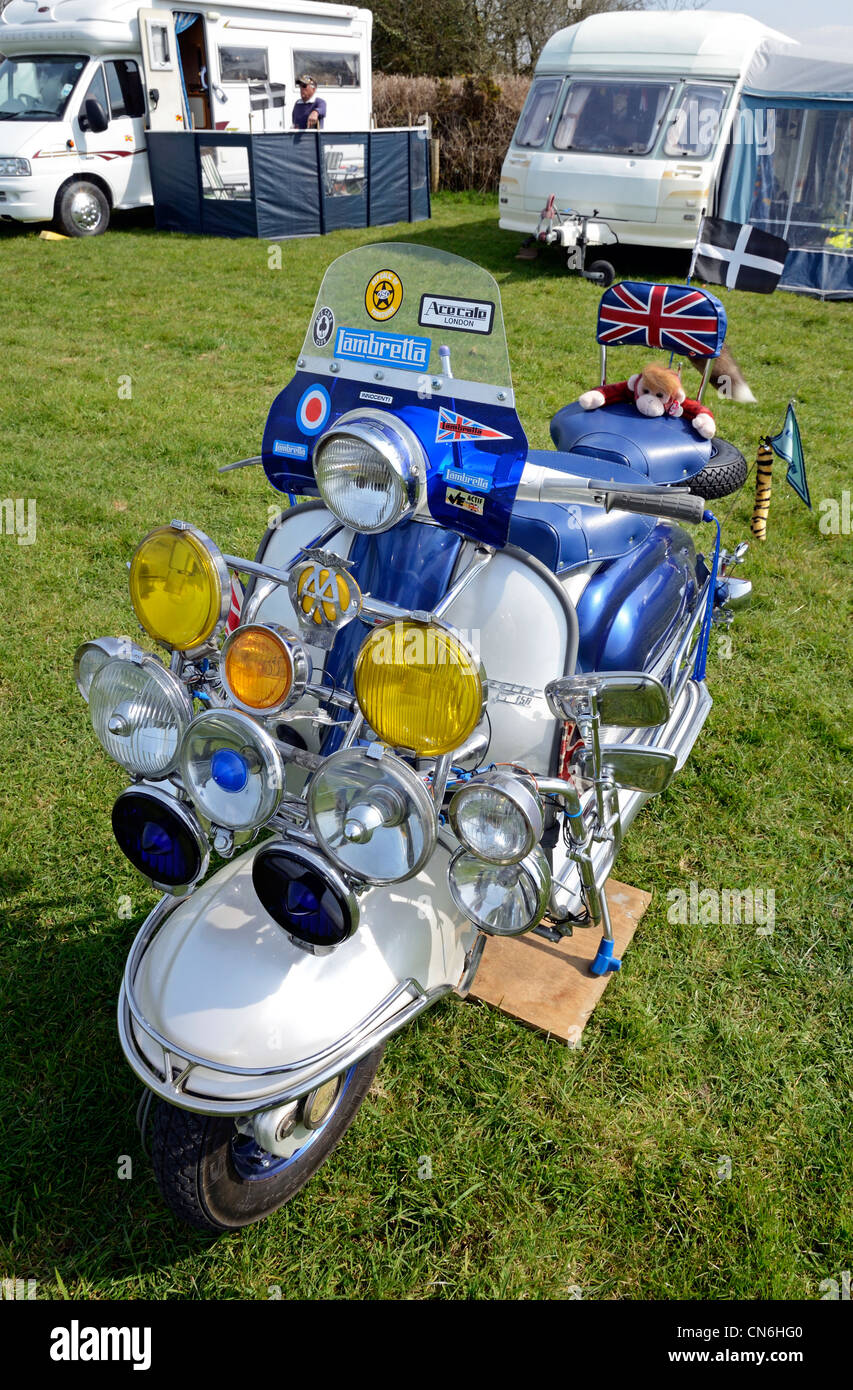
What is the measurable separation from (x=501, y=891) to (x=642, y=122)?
36.3ft

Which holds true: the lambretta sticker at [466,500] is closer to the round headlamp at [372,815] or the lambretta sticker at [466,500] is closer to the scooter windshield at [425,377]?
the scooter windshield at [425,377]

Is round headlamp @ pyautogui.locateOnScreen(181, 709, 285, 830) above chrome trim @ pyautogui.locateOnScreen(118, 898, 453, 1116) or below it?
above

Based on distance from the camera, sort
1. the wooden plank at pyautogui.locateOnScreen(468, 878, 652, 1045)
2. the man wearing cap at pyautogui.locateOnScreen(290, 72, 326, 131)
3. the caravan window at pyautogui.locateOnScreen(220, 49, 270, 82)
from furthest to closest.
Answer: the caravan window at pyautogui.locateOnScreen(220, 49, 270, 82) → the man wearing cap at pyautogui.locateOnScreen(290, 72, 326, 131) → the wooden plank at pyautogui.locateOnScreen(468, 878, 652, 1045)

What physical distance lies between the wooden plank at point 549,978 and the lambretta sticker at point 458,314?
65.5 inches

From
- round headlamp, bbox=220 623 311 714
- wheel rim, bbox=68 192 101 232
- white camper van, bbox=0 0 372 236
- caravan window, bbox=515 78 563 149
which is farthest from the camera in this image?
wheel rim, bbox=68 192 101 232

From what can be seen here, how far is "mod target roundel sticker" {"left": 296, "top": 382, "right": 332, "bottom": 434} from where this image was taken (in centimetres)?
226

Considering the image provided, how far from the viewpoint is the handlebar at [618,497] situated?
77.5 inches

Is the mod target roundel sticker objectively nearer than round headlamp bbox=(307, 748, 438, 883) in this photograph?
No

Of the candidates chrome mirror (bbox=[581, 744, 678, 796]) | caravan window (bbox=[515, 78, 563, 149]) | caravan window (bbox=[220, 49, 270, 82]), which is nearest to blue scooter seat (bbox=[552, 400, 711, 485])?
chrome mirror (bbox=[581, 744, 678, 796])

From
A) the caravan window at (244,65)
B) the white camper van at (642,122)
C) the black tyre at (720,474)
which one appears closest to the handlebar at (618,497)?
the black tyre at (720,474)

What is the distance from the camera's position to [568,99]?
1091 centimetres

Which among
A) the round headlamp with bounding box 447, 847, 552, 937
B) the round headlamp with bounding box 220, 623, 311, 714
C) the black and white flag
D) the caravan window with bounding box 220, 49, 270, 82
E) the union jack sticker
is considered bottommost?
the round headlamp with bounding box 447, 847, 552, 937

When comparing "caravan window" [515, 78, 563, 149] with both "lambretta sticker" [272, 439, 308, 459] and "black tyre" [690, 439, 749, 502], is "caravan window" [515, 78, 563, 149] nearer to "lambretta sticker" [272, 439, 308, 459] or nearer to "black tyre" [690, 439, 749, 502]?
"black tyre" [690, 439, 749, 502]

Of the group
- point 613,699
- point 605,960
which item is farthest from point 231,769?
point 605,960
